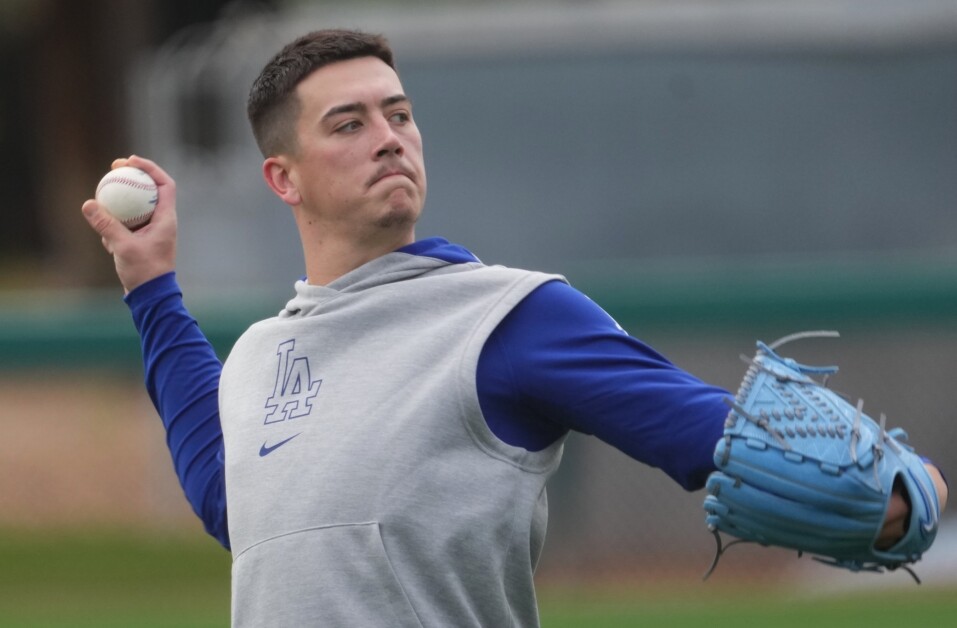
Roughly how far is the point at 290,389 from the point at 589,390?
24.0 inches

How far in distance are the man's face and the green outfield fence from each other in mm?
5401

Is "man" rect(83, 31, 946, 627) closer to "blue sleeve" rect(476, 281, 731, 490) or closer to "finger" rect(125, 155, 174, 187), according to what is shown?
"blue sleeve" rect(476, 281, 731, 490)

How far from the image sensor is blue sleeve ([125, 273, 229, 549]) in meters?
3.10

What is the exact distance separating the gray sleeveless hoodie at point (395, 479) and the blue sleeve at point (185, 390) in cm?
23

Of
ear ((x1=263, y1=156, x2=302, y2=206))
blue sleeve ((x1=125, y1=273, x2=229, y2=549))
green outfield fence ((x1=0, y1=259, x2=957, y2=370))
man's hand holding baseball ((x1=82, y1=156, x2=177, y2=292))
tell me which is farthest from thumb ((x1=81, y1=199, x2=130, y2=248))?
green outfield fence ((x1=0, y1=259, x2=957, y2=370))

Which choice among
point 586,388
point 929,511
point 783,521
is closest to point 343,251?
point 586,388

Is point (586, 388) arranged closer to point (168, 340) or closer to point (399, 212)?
point (399, 212)

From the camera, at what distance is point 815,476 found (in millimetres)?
2365

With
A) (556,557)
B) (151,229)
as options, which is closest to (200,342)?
(151,229)

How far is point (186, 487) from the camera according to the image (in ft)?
10.3

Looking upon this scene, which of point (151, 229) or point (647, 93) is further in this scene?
point (647, 93)

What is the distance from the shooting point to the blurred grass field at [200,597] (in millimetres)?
7340

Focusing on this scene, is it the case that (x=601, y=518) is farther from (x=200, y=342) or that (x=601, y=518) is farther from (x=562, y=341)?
(x=562, y=341)

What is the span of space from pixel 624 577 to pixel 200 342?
532 centimetres
